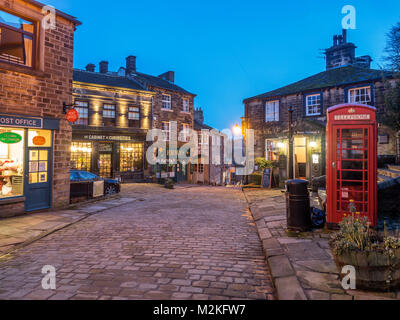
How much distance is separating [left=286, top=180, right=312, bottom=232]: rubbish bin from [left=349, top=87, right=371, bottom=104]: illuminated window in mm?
13730

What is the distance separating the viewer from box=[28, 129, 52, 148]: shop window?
9744 mm

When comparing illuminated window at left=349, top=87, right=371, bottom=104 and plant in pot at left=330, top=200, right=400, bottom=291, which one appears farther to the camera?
illuminated window at left=349, top=87, right=371, bottom=104

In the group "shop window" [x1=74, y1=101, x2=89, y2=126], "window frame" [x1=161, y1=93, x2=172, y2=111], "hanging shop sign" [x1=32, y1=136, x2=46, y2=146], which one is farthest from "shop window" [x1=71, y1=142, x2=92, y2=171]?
"hanging shop sign" [x1=32, y1=136, x2=46, y2=146]

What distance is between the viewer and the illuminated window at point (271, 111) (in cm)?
2034

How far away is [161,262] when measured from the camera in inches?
199

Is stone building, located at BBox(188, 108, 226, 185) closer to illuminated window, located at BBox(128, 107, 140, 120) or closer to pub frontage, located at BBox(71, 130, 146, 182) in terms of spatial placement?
pub frontage, located at BBox(71, 130, 146, 182)

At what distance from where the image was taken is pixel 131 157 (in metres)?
25.4

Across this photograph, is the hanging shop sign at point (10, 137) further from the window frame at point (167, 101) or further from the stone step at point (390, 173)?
the window frame at point (167, 101)

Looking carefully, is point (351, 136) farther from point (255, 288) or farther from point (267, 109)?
point (267, 109)

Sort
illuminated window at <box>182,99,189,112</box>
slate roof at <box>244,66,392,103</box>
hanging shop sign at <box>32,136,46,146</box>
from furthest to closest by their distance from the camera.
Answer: illuminated window at <box>182,99,189,112</box> < slate roof at <box>244,66,392,103</box> < hanging shop sign at <box>32,136,46,146</box>

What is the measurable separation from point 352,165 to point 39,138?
1024 centimetres

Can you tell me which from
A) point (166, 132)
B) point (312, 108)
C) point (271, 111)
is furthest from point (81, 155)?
point (312, 108)

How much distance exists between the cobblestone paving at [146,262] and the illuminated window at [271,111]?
13.7 m
